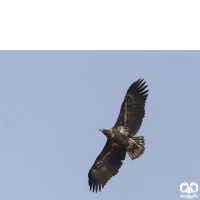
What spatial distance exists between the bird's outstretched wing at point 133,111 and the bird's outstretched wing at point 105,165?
105 cm

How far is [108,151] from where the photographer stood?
1781 centimetres

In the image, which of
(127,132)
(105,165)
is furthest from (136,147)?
(105,165)

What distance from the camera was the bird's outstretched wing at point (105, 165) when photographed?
57.9ft

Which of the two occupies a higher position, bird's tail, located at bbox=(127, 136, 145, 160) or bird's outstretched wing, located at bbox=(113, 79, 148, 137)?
bird's outstretched wing, located at bbox=(113, 79, 148, 137)

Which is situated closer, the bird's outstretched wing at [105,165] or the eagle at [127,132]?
the eagle at [127,132]

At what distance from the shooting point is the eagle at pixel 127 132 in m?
16.8

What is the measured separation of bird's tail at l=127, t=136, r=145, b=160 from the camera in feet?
54.5

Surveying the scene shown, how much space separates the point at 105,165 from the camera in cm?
1794

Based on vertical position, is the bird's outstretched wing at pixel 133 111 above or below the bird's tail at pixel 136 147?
above

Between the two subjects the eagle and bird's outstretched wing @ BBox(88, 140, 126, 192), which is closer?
the eagle

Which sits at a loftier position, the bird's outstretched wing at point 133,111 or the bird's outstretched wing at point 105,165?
the bird's outstretched wing at point 133,111

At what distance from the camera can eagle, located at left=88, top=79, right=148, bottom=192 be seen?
55.1 feet
